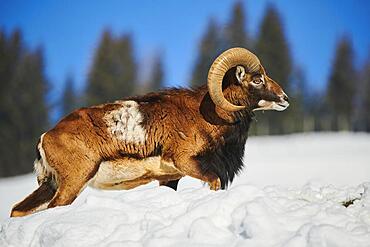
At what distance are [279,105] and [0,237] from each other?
205 inches

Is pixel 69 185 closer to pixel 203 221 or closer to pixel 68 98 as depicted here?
pixel 203 221

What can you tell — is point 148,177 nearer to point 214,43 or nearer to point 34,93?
point 34,93

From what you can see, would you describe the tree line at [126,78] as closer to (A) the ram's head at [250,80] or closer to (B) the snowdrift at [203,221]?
(A) the ram's head at [250,80]

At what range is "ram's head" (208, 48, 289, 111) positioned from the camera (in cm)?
884

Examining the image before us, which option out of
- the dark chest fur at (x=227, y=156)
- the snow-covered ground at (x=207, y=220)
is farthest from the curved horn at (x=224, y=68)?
the snow-covered ground at (x=207, y=220)

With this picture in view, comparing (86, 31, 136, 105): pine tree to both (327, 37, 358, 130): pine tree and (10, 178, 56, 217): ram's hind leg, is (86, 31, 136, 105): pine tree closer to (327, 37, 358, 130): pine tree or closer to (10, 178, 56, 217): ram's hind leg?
(327, 37, 358, 130): pine tree

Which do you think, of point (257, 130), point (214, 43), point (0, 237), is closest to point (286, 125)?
point (257, 130)

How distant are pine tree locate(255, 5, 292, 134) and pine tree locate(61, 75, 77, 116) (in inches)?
867

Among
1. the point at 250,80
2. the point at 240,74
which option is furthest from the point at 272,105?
the point at 240,74

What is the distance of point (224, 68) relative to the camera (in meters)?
8.84

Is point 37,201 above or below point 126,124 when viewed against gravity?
below

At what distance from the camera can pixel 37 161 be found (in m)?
8.38

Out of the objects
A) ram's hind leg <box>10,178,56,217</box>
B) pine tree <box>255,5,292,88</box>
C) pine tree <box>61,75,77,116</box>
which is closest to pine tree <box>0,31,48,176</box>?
pine tree <box>61,75,77,116</box>

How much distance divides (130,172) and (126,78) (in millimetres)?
37286
